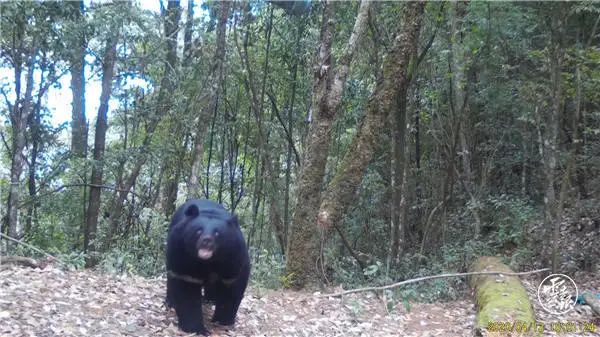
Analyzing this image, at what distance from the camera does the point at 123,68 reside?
1230 centimetres

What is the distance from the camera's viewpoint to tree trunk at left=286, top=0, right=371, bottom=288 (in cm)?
750

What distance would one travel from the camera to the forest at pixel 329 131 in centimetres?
805

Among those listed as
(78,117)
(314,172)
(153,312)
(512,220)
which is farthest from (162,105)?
(153,312)

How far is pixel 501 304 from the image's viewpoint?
658 centimetres

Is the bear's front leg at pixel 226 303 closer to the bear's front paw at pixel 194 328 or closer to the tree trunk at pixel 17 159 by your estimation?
the bear's front paw at pixel 194 328

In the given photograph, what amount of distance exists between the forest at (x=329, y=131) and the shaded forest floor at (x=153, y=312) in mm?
454

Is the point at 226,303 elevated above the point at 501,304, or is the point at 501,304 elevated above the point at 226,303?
the point at 226,303

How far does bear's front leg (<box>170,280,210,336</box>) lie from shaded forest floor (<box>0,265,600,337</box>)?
105 millimetres

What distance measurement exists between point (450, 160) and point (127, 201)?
7171 mm

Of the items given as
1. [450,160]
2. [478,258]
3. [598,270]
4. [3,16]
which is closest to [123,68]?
[3,16]

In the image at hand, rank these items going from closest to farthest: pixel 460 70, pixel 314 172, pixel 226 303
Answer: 1. pixel 226 303
2. pixel 314 172
3. pixel 460 70

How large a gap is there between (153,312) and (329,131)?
330cm

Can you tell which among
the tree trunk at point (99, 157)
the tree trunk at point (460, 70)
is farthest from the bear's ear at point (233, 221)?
the tree trunk at point (99, 157)

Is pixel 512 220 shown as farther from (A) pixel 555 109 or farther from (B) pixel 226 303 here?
(B) pixel 226 303
